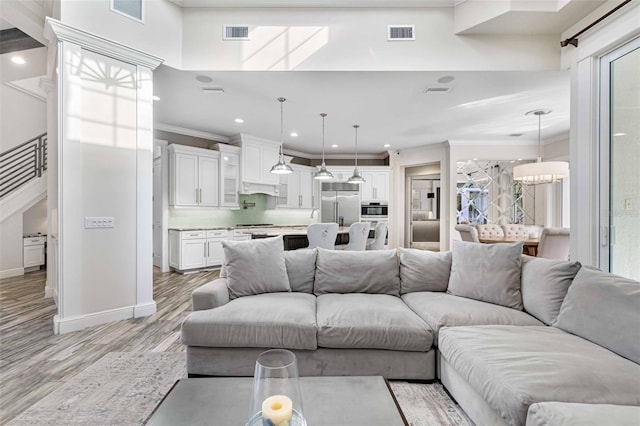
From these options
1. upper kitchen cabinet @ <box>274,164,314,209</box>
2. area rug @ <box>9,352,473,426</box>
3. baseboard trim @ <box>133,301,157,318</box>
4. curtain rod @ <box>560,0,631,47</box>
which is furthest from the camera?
upper kitchen cabinet @ <box>274,164,314,209</box>

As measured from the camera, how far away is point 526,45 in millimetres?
3398

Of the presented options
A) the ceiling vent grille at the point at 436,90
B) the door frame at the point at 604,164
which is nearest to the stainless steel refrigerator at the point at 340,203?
the ceiling vent grille at the point at 436,90

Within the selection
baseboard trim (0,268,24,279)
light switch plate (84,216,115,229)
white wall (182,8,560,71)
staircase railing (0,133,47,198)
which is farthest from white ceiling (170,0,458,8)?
baseboard trim (0,268,24,279)

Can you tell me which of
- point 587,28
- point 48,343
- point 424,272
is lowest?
point 48,343

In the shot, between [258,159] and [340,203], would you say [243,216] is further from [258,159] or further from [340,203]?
[340,203]

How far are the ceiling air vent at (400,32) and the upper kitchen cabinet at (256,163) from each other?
3676mm

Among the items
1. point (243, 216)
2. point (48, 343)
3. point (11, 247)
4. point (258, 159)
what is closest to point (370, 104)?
point (258, 159)

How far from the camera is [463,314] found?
202 cm

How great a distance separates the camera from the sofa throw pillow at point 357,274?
261 cm

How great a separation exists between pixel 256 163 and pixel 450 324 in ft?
17.5

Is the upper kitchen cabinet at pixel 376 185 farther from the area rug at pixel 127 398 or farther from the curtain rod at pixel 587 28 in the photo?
the area rug at pixel 127 398

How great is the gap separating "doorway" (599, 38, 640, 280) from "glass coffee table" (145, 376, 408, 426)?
9.53ft

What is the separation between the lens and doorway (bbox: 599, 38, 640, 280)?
2631 millimetres

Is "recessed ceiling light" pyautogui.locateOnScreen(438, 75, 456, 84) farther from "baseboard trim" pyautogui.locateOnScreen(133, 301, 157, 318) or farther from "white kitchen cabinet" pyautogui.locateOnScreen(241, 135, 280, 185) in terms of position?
"baseboard trim" pyautogui.locateOnScreen(133, 301, 157, 318)
